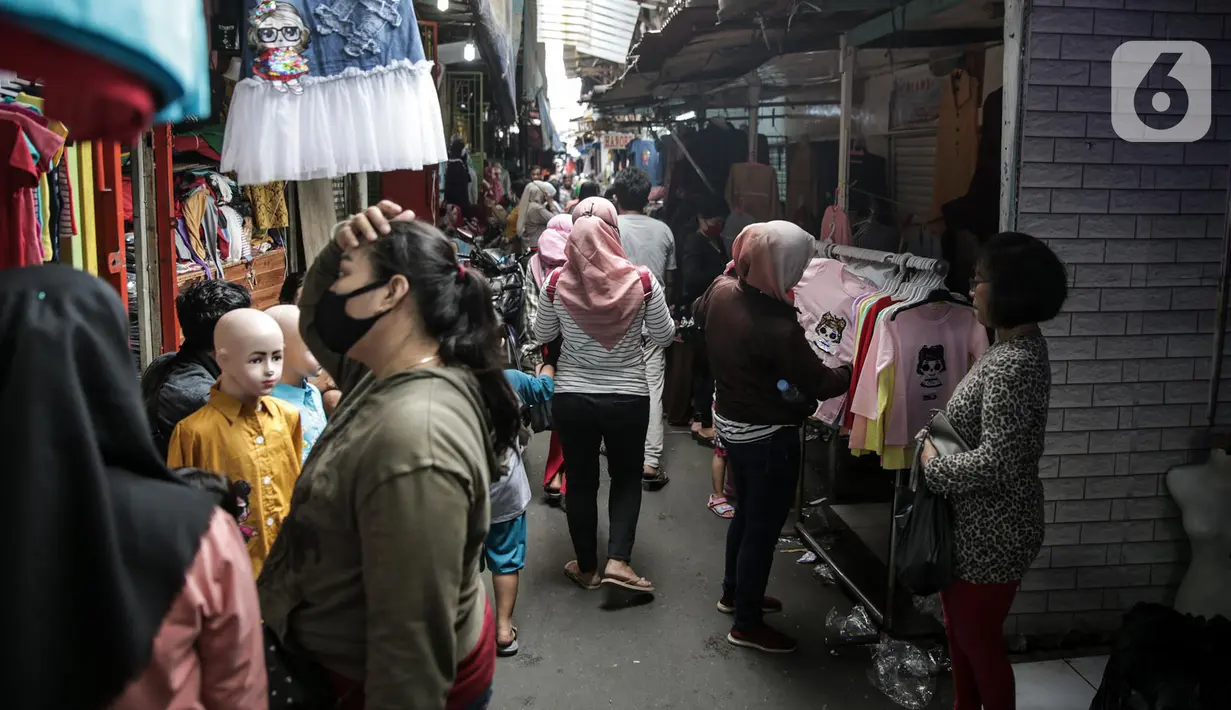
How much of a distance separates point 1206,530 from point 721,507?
9.50 ft

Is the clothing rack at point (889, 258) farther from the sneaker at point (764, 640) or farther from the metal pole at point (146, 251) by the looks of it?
the metal pole at point (146, 251)

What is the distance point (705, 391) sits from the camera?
25.3ft

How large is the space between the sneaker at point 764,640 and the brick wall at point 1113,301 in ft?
3.27

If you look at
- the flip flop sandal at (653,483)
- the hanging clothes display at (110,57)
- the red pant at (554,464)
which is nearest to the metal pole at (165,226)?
the hanging clothes display at (110,57)

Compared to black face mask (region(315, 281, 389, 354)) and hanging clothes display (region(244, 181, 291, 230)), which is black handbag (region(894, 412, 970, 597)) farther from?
hanging clothes display (region(244, 181, 291, 230))

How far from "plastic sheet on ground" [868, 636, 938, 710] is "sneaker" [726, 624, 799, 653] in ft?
1.26

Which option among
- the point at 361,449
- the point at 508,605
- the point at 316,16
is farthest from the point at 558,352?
the point at 361,449

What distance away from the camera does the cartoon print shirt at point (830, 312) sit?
4.73 meters

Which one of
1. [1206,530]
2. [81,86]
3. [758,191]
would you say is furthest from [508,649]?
[758,191]

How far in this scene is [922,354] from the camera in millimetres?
4078

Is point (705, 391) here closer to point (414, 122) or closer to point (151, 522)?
point (414, 122)

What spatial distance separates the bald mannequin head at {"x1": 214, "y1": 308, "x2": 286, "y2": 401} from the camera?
8.26 ft

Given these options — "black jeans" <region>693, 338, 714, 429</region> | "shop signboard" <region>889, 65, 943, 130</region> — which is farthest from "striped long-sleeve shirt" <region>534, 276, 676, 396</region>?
"black jeans" <region>693, 338, 714, 429</region>

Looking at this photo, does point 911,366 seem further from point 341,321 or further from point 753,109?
point 753,109
